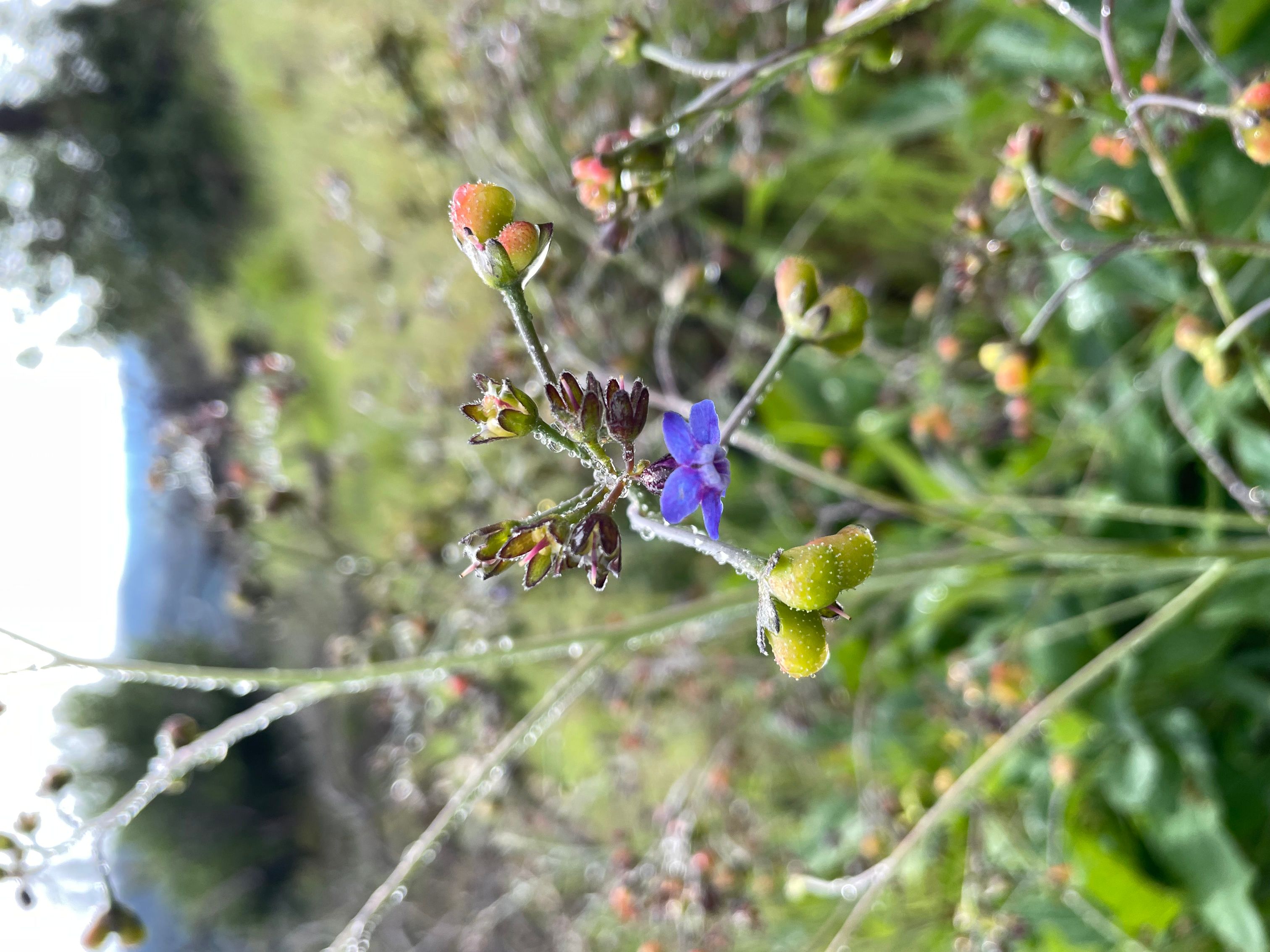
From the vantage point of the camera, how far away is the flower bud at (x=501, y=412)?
1.84 feet

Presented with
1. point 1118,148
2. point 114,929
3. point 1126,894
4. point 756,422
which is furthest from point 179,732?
point 756,422

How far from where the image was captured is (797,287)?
0.74 m

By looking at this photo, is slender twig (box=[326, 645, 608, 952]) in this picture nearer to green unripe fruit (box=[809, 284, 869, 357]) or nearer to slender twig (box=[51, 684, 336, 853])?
slender twig (box=[51, 684, 336, 853])

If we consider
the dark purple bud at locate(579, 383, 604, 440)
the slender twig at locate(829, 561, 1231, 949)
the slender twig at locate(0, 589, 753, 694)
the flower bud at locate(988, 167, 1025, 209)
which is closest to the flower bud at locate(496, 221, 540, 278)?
the dark purple bud at locate(579, 383, 604, 440)

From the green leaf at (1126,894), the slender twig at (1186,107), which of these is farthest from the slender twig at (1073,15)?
the green leaf at (1126,894)

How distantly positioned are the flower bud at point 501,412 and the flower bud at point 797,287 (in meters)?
0.27

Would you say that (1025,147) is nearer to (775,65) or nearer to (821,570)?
(775,65)

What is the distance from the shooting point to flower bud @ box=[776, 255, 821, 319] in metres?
0.73

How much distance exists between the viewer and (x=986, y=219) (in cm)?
97

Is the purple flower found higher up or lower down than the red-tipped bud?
lower down

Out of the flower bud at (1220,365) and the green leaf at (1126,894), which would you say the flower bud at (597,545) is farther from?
the green leaf at (1126,894)

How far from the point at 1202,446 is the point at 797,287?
1.96 ft

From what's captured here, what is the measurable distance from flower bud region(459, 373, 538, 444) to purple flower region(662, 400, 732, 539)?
0.10m

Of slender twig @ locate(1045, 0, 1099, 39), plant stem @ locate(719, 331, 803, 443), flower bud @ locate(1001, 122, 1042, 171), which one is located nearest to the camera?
plant stem @ locate(719, 331, 803, 443)
